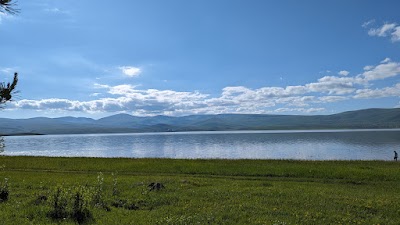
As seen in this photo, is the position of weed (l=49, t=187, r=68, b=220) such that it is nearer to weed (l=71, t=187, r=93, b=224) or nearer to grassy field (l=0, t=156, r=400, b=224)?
grassy field (l=0, t=156, r=400, b=224)

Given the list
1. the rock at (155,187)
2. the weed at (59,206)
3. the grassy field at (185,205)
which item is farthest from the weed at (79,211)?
the rock at (155,187)

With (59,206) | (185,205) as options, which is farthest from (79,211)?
(185,205)

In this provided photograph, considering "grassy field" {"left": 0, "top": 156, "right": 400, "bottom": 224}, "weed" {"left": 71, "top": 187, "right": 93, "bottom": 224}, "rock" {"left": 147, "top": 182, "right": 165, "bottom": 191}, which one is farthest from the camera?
"rock" {"left": 147, "top": 182, "right": 165, "bottom": 191}

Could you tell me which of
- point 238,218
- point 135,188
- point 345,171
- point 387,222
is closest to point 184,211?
point 238,218

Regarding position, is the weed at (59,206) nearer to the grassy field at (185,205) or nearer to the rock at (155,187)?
the grassy field at (185,205)

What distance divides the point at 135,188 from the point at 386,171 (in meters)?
30.4

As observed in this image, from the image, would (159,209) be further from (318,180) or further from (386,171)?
(386,171)

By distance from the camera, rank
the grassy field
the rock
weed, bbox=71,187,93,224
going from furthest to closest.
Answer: the rock → the grassy field → weed, bbox=71,187,93,224

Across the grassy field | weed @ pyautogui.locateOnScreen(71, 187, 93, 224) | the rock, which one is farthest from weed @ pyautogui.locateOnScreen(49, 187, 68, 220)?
the rock

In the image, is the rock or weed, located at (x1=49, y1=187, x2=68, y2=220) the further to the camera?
the rock

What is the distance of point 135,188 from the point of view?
994 inches

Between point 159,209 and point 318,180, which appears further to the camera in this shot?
point 318,180

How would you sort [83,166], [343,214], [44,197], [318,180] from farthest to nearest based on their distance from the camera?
[83,166]
[318,180]
[44,197]
[343,214]

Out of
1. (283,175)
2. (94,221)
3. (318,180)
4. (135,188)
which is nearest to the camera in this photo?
(94,221)
